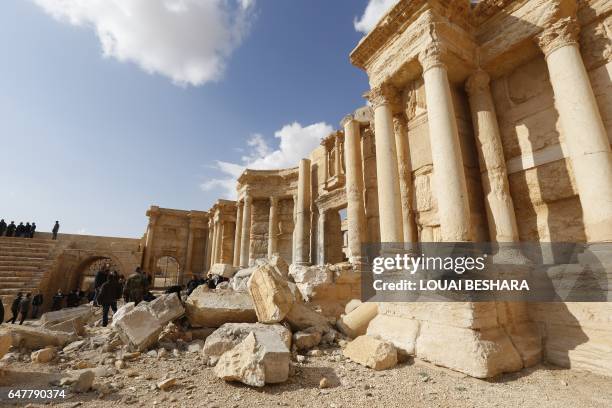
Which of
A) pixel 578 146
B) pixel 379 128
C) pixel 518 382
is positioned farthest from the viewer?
pixel 379 128

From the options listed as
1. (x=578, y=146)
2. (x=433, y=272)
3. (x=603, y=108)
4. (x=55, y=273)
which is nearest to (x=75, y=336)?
(x=433, y=272)

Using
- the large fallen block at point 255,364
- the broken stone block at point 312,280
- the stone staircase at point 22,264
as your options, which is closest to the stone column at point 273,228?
the broken stone block at point 312,280

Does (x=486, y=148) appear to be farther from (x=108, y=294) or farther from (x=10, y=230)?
(x=10, y=230)

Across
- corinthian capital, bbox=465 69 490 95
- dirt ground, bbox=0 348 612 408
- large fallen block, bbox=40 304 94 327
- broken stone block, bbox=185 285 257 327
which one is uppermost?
corinthian capital, bbox=465 69 490 95

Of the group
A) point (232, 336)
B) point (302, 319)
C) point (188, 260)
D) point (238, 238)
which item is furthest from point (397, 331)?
point (188, 260)

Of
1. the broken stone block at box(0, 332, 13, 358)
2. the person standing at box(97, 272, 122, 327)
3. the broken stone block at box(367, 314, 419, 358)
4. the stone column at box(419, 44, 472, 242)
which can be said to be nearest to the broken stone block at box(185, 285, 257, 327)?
the broken stone block at box(367, 314, 419, 358)

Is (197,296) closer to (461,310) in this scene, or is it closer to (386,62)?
(461,310)

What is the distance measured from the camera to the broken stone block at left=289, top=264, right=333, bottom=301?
7504 millimetres

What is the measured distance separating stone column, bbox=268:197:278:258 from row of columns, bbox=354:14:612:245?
10.4 m

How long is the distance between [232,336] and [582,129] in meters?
6.26

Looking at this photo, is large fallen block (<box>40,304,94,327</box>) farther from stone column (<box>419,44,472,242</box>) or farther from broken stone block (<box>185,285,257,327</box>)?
stone column (<box>419,44,472,242</box>)

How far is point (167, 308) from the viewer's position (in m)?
4.96

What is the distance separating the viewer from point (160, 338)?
16.0 feet

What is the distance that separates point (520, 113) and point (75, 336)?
381 inches
